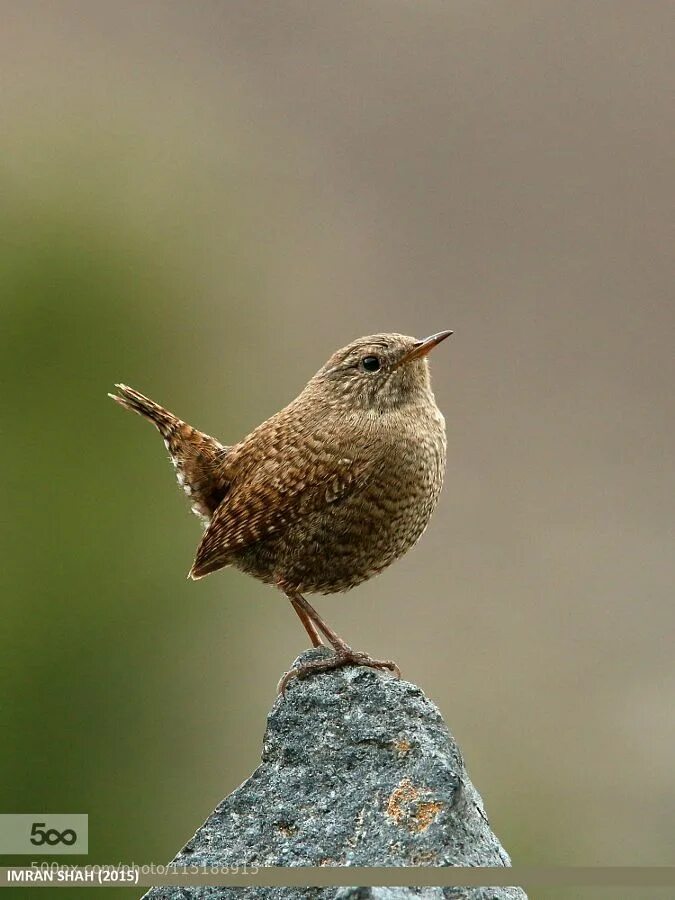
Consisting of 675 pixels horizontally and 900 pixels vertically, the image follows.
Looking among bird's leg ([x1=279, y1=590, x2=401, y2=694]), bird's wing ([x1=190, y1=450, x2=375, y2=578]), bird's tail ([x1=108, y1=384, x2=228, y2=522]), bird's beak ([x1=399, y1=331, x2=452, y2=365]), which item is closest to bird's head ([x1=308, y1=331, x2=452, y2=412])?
bird's beak ([x1=399, y1=331, x2=452, y2=365])

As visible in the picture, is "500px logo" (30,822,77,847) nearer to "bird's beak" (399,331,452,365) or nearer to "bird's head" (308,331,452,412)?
"bird's head" (308,331,452,412)

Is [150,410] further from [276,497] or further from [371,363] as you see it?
[371,363]

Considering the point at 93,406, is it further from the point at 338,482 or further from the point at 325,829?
the point at 325,829

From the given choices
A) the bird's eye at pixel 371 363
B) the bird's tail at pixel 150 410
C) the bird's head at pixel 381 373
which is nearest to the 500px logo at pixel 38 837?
the bird's tail at pixel 150 410

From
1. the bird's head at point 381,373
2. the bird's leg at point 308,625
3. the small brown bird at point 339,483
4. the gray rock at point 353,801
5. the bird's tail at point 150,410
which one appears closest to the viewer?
the gray rock at point 353,801

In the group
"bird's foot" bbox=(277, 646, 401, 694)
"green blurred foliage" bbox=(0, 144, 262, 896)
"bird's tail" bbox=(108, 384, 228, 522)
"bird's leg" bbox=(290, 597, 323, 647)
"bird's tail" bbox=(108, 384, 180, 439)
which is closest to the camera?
"bird's foot" bbox=(277, 646, 401, 694)

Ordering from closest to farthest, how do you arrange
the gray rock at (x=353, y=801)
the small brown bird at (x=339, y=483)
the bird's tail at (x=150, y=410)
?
the gray rock at (x=353, y=801) < the small brown bird at (x=339, y=483) < the bird's tail at (x=150, y=410)

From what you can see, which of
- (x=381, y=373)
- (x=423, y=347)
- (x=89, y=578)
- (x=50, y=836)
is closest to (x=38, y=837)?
(x=50, y=836)

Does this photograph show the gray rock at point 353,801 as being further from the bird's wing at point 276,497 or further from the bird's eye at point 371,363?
the bird's eye at point 371,363
